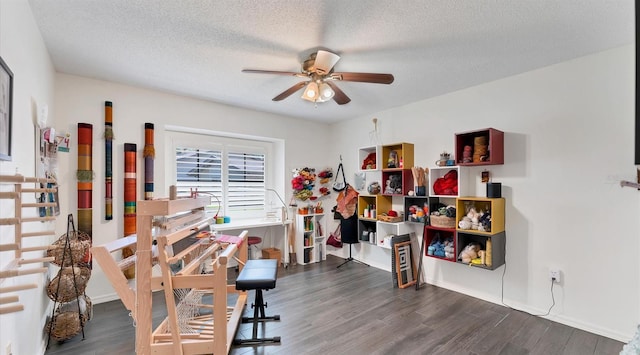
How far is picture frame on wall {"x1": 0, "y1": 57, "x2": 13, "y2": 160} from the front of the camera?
53.9 inches

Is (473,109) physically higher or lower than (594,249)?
higher

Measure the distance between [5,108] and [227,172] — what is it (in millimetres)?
3001

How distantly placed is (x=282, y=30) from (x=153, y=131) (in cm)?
224

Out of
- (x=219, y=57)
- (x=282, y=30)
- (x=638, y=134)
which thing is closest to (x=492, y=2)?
(x=638, y=134)

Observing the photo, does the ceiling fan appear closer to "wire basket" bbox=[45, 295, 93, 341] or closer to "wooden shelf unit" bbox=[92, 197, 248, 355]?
"wooden shelf unit" bbox=[92, 197, 248, 355]

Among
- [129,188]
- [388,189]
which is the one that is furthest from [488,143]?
[129,188]

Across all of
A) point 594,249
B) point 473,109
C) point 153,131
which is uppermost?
point 473,109

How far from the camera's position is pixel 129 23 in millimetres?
2027

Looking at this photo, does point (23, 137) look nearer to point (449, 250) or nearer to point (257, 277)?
point (257, 277)

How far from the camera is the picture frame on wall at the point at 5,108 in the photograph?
1368 millimetres

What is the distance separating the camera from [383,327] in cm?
256

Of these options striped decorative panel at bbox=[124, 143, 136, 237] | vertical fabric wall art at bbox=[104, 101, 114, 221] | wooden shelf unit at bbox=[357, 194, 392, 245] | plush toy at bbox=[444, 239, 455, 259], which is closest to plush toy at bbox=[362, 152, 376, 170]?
wooden shelf unit at bbox=[357, 194, 392, 245]

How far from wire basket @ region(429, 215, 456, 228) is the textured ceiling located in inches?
61.0

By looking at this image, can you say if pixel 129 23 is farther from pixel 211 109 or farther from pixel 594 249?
pixel 594 249
